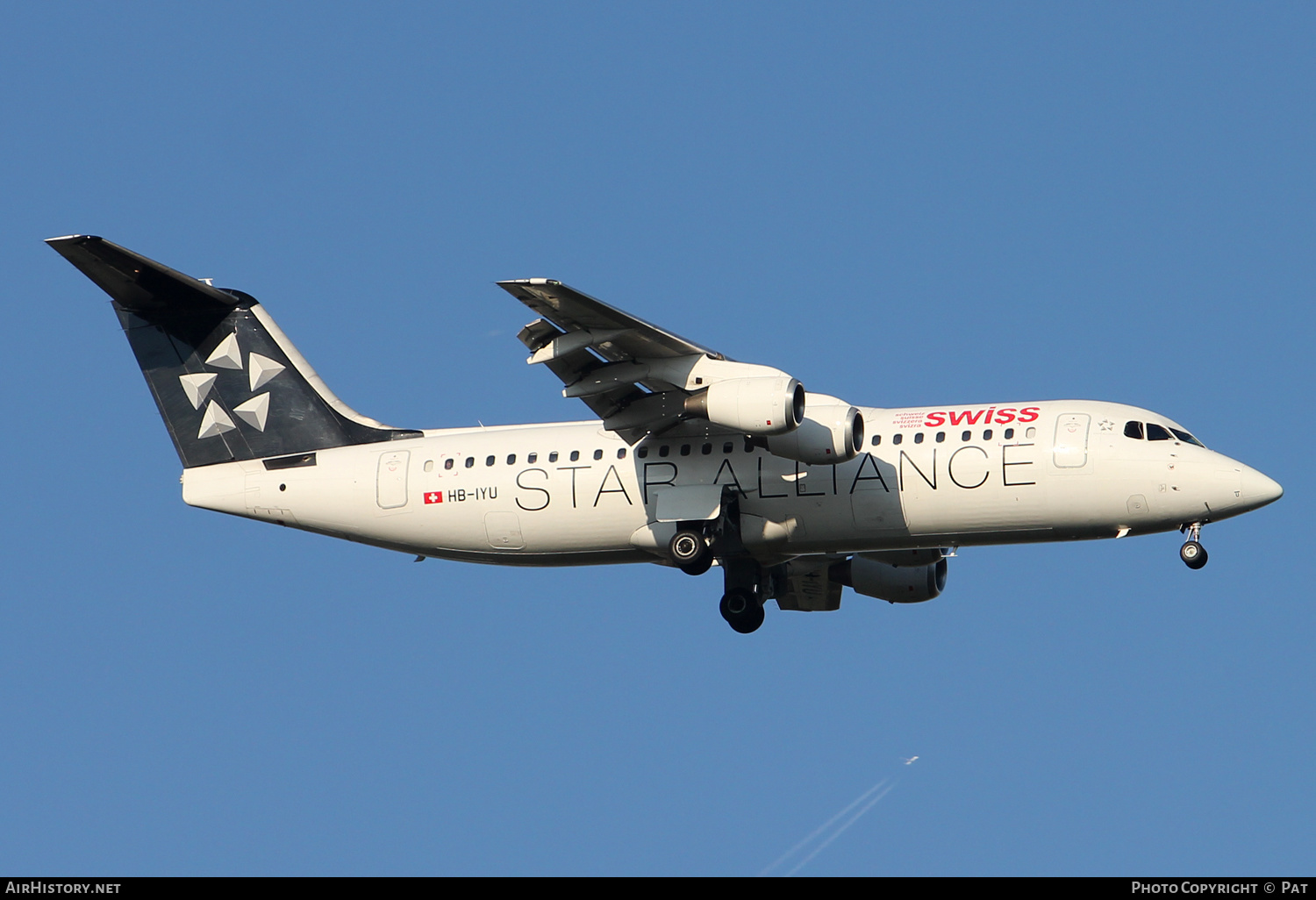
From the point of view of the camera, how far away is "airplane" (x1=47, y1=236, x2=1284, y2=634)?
20.7 m

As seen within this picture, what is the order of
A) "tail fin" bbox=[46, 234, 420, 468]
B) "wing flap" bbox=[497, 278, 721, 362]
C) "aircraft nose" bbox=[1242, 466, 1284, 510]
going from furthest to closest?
"tail fin" bbox=[46, 234, 420, 468] → "aircraft nose" bbox=[1242, 466, 1284, 510] → "wing flap" bbox=[497, 278, 721, 362]

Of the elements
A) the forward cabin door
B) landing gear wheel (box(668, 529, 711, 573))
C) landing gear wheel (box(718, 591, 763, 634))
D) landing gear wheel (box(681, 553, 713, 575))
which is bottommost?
landing gear wheel (box(718, 591, 763, 634))

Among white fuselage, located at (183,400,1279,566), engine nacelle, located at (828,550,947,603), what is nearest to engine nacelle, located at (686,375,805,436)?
white fuselage, located at (183,400,1279,566)

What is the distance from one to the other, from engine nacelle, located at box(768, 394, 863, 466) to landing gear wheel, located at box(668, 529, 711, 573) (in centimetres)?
156

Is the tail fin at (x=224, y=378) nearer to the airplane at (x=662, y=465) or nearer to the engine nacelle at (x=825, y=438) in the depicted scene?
the airplane at (x=662, y=465)

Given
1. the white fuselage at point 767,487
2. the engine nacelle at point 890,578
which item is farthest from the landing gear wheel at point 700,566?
the engine nacelle at point 890,578

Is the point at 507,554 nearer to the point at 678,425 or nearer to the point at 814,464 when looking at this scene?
the point at 678,425

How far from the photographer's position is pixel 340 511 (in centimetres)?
2334

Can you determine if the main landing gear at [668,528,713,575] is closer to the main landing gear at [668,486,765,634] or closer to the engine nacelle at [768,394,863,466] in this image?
the main landing gear at [668,486,765,634]

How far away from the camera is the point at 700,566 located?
857 inches

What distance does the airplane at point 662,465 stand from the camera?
20.7 meters
